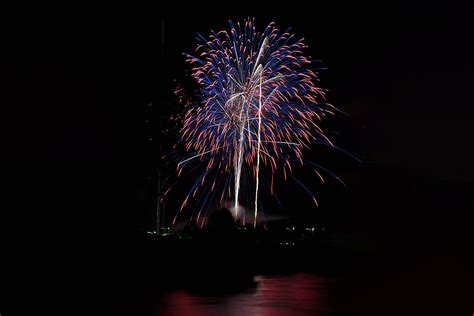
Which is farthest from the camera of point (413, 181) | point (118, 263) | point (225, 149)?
point (413, 181)

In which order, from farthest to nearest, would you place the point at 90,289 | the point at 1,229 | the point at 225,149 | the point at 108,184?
the point at 225,149
the point at 108,184
the point at 1,229
the point at 90,289

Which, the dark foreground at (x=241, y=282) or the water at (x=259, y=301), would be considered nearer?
the water at (x=259, y=301)

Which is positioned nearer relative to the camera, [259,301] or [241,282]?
[259,301]

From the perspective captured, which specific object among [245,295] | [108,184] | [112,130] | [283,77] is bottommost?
[245,295]

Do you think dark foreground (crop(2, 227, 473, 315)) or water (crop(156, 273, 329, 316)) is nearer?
water (crop(156, 273, 329, 316))

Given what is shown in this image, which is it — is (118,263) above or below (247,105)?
below

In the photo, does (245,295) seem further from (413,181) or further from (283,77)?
(413,181)

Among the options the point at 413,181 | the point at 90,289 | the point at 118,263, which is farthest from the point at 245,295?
the point at 413,181

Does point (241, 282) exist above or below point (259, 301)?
above
